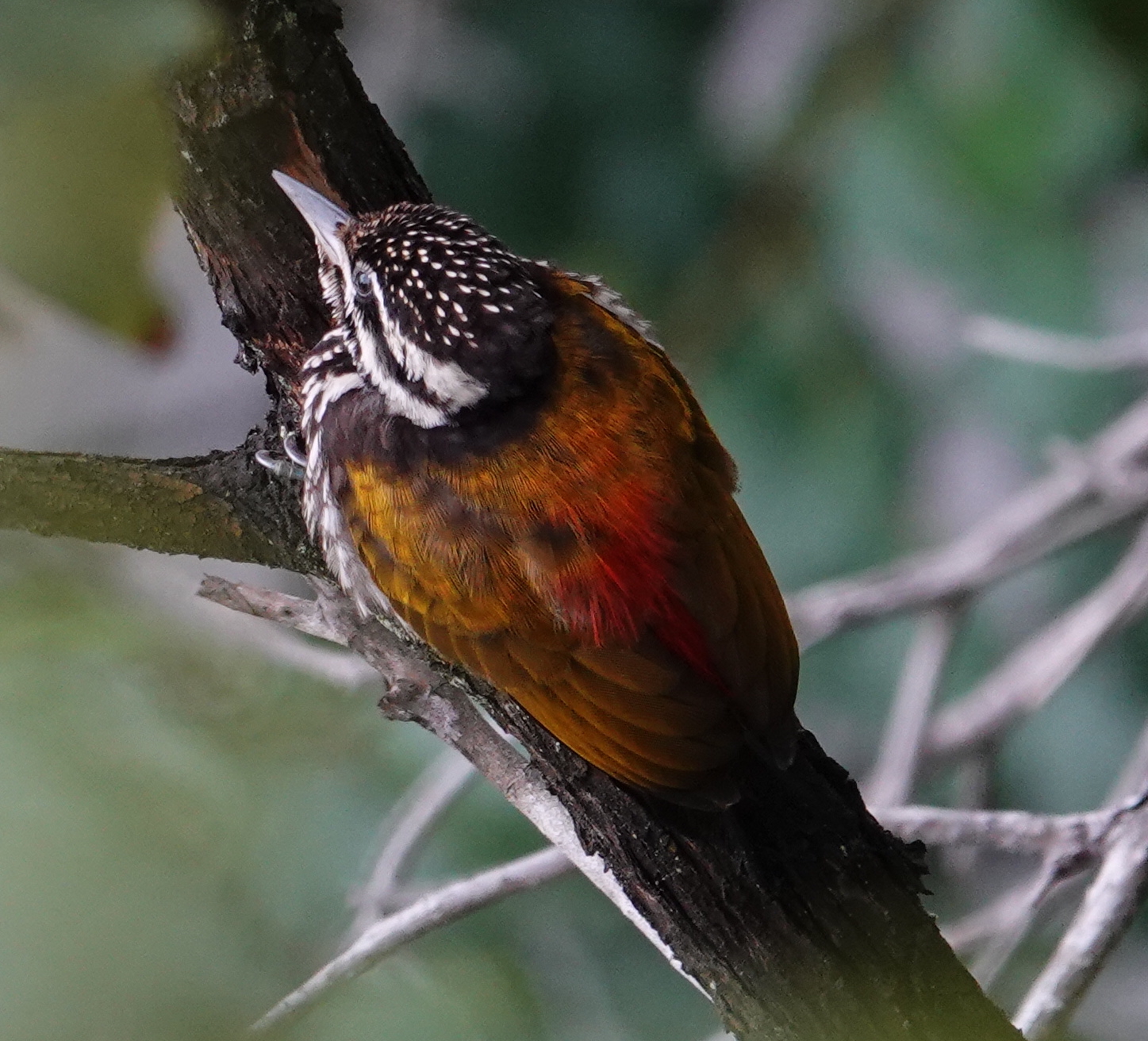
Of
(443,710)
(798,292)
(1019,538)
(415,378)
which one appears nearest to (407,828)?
(443,710)

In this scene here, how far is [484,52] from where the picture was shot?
253 centimetres

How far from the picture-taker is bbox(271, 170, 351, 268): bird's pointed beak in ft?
3.70

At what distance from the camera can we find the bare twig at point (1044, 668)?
1932 millimetres

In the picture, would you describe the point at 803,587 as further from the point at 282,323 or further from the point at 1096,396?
the point at 282,323

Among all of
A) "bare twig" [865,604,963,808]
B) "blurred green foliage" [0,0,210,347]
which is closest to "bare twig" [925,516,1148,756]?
"bare twig" [865,604,963,808]

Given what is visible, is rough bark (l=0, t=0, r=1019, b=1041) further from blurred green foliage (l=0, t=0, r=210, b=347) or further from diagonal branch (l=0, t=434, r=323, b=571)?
blurred green foliage (l=0, t=0, r=210, b=347)

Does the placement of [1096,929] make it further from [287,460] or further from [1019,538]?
[287,460]

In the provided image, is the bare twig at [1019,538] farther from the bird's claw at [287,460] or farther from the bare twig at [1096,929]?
the bird's claw at [287,460]

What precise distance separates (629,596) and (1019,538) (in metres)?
1.08

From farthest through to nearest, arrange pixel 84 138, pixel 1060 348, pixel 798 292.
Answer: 1. pixel 798 292
2. pixel 1060 348
3. pixel 84 138

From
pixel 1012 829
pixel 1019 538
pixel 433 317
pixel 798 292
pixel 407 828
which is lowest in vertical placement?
pixel 407 828

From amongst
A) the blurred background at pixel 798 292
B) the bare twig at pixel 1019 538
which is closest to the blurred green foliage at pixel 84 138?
the blurred background at pixel 798 292

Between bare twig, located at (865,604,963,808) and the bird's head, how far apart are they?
0.72 metres

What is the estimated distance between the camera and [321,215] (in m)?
1.17
